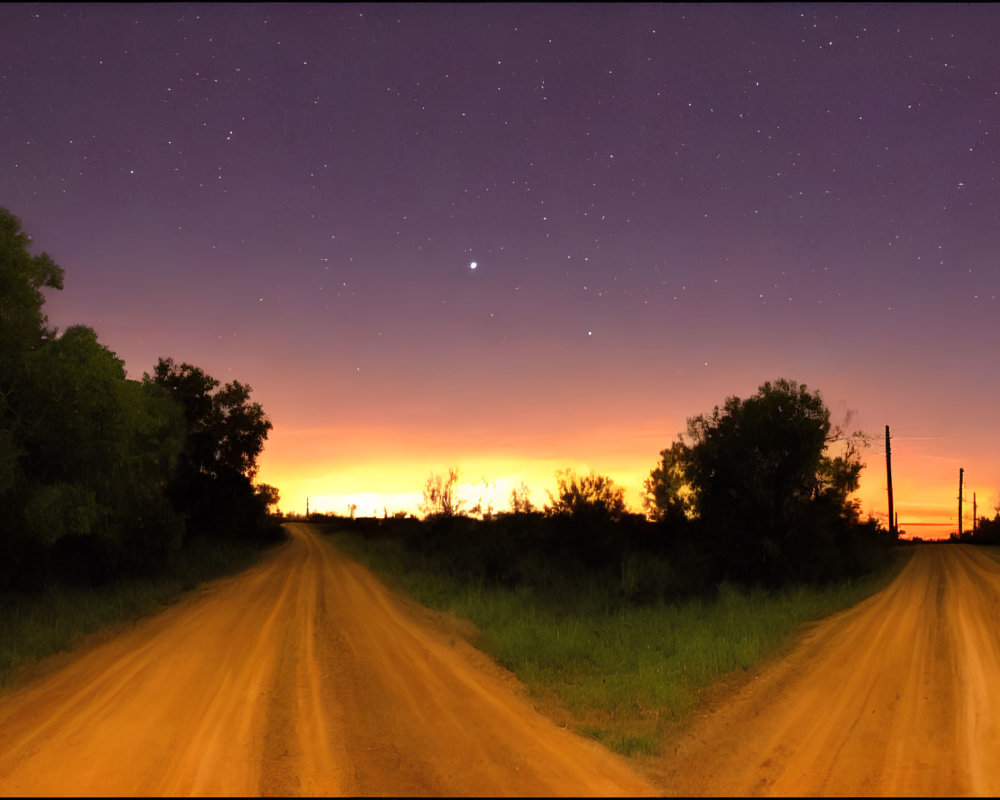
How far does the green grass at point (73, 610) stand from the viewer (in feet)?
43.1

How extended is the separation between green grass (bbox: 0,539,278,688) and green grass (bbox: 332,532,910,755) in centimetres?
722

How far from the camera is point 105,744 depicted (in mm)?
8086

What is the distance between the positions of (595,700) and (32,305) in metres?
16.2

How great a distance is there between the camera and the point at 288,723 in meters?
8.84

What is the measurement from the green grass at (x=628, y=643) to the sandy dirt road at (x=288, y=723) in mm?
619

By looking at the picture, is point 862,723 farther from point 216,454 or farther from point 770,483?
point 216,454

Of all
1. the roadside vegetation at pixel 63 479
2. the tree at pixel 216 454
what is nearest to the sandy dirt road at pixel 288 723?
the roadside vegetation at pixel 63 479

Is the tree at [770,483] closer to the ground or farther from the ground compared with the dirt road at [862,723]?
farther from the ground

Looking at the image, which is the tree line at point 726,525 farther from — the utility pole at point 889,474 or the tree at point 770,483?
the utility pole at point 889,474

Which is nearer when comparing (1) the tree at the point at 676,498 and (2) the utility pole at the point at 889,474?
(1) the tree at the point at 676,498

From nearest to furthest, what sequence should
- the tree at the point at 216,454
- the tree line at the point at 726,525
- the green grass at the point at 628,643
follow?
the green grass at the point at 628,643 → the tree line at the point at 726,525 → the tree at the point at 216,454

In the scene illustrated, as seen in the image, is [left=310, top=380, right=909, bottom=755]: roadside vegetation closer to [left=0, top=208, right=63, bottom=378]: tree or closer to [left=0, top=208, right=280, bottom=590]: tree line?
[left=0, top=208, right=280, bottom=590]: tree line

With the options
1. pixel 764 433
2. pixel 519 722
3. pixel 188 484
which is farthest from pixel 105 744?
pixel 188 484

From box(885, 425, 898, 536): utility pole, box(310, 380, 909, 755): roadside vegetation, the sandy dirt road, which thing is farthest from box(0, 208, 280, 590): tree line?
box(885, 425, 898, 536): utility pole
